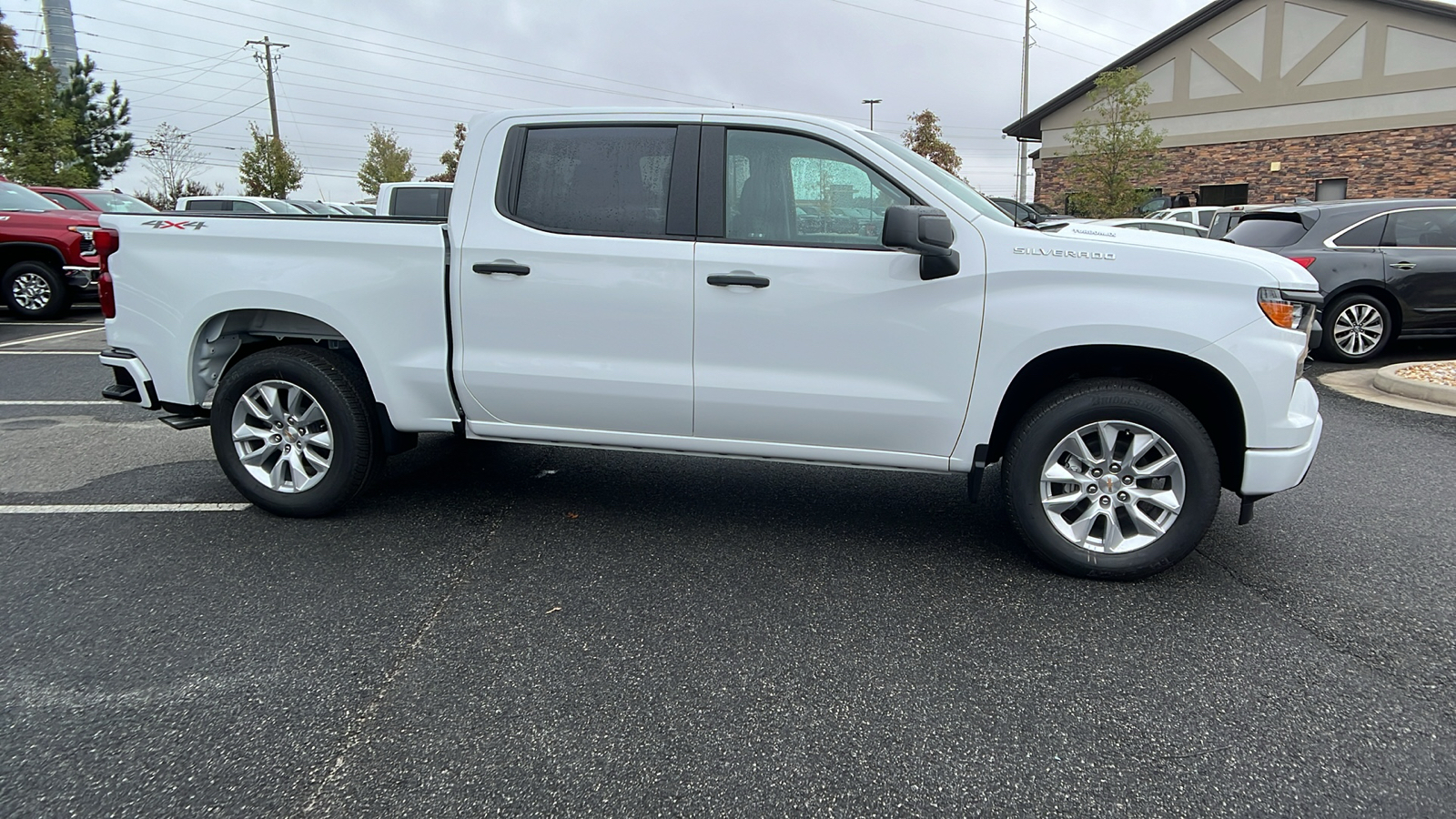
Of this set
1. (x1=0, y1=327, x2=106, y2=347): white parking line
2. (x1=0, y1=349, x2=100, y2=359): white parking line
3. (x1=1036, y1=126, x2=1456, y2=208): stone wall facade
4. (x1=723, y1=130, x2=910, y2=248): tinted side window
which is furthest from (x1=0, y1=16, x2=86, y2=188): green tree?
(x1=1036, y1=126, x2=1456, y2=208): stone wall facade

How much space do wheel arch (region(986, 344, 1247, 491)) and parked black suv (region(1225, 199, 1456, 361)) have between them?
657cm

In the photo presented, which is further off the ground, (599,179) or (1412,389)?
(599,179)

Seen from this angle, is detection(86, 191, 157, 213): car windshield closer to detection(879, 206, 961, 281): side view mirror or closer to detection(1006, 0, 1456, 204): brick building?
detection(879, 206, 961, 281): side view mirror

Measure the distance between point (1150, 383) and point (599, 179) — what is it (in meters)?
2.75

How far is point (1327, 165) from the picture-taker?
2869cm

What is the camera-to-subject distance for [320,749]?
2.70 meters

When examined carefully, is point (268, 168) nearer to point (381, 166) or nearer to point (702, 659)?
point (381, 166)

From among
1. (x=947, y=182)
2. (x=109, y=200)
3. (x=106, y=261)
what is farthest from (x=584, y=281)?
(x=109, y=200)

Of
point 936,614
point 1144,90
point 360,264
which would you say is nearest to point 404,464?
point 360,264

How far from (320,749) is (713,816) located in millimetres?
1222

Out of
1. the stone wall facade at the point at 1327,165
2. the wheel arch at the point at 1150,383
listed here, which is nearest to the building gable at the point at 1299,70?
the stone wall facade at the point at 1327,165

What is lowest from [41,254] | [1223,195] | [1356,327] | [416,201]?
[1356,327]

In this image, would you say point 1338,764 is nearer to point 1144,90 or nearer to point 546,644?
point 546,644

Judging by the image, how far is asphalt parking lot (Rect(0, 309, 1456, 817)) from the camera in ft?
8.35
